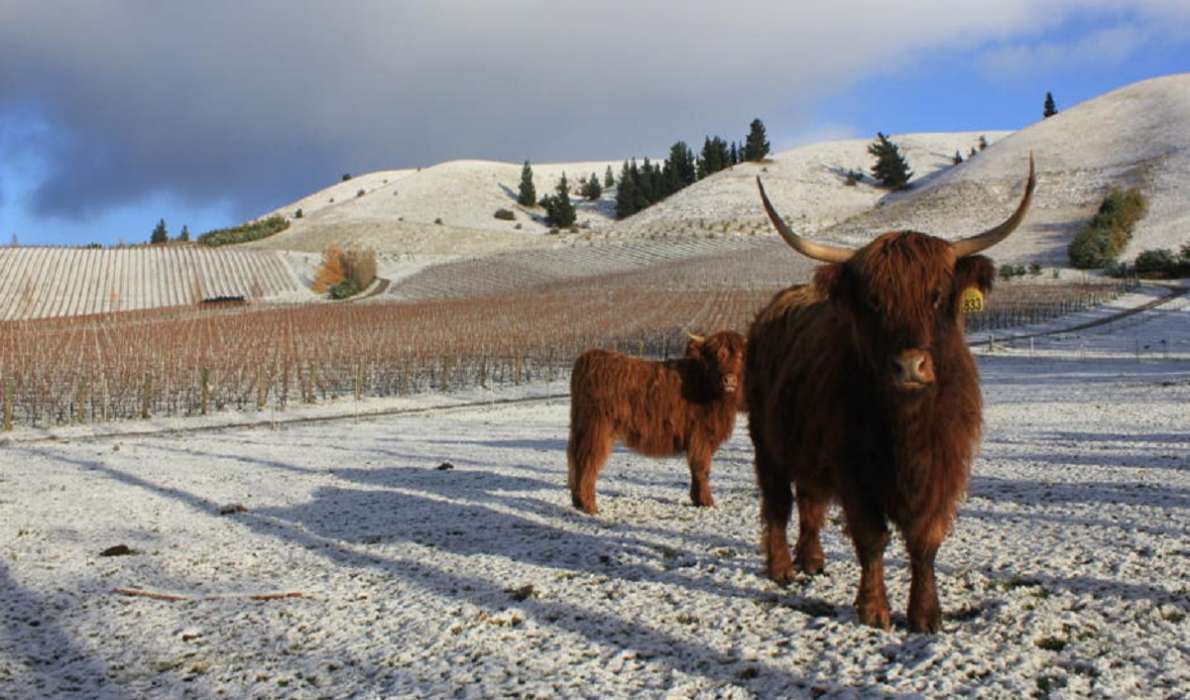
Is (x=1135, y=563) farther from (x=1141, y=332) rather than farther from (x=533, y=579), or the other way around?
(x=1141, y=332)

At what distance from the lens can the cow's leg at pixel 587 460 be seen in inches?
340

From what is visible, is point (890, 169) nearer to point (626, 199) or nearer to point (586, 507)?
point (626, 199)

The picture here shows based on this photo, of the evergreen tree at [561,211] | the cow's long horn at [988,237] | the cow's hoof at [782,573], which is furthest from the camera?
the evergreen tree at [561,211]

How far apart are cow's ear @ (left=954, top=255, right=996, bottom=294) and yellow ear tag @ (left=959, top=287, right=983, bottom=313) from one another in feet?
0.06

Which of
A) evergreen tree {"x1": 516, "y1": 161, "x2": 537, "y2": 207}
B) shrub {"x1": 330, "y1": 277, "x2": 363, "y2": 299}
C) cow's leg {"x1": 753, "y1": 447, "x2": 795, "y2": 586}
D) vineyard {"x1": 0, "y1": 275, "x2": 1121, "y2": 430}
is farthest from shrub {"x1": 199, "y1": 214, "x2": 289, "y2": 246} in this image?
cow's leg {"x1": 753, "y1": 447, "x2": 795, "y2": 586}

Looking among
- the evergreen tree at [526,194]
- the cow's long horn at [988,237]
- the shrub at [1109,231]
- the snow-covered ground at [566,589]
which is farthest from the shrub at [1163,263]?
the evergreen tree at [526,194]

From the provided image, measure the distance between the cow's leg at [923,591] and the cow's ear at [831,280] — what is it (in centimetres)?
128

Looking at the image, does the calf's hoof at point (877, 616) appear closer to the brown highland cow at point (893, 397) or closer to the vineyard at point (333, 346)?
the brown highland cow at point (893, 397)

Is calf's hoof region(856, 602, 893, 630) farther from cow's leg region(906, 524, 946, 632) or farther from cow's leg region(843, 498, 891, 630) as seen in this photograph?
cow's leg region(906, 524, 946, 632)

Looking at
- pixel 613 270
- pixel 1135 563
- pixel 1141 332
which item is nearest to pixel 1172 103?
pixel 613 270

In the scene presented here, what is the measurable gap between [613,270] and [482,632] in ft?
216

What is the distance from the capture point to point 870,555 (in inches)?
185

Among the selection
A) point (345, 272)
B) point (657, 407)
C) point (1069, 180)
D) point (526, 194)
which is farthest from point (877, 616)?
point (526, 194)

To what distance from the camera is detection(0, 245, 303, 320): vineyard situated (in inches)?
2119
